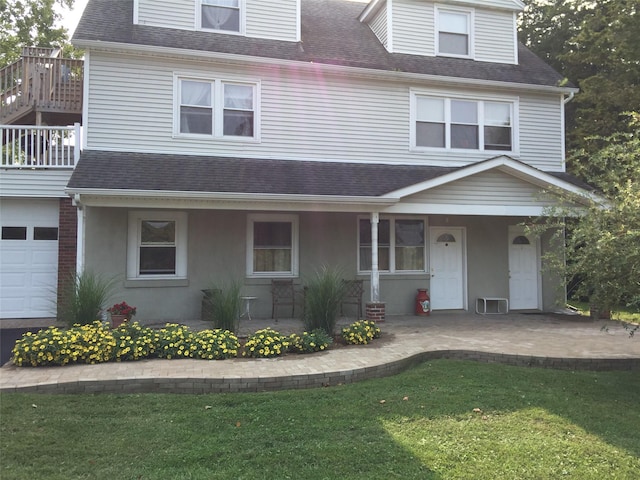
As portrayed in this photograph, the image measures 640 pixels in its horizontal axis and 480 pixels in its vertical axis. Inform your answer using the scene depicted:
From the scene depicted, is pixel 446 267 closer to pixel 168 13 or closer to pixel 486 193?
pixel 486 193

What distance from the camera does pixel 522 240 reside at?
12.6m

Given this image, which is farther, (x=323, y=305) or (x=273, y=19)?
(x=273, y=19)

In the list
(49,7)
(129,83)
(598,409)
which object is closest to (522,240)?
(598,409)

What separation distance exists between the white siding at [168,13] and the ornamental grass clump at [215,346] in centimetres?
772

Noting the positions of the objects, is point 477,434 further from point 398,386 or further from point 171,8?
point 171,8

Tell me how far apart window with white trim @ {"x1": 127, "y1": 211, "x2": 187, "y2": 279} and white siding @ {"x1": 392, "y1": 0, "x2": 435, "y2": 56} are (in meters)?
7.33

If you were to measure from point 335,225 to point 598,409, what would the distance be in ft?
22.7

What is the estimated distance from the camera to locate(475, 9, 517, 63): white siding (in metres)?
13.0

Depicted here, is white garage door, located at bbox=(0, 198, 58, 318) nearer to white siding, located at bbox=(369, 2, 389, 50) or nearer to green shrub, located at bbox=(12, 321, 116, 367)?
green shrub, located at bbox=(12, 321, 116, 367)

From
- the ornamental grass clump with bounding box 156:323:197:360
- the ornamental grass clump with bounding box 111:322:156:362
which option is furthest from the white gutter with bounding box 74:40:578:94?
the ornamental grass clump with bounding box 156:323:197:360

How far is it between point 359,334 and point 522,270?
22.1 feet

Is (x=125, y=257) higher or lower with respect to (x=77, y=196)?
lower

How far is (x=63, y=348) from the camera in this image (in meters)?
6.26

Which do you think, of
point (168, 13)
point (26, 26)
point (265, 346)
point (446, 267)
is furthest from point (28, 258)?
point (26, 26)
